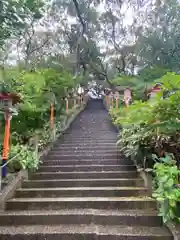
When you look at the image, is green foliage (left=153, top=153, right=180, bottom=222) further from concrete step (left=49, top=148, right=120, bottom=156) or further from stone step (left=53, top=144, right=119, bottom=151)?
stone step (left=53, top=144, right=119, bottom=151)

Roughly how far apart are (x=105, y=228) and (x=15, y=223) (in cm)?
113

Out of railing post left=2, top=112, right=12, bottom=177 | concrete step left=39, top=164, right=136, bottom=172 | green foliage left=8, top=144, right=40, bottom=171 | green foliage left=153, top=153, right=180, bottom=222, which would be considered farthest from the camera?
concrete step left=39, top=164, right=136, bottom=172

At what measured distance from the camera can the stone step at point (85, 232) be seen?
2.62 metres

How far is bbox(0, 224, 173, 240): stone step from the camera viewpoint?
8.61ft

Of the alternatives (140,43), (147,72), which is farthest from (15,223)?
(140,43)

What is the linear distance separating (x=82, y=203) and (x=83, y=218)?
0.31m

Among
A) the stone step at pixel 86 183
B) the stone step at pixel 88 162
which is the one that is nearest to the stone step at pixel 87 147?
the stone step at pixel 88 162

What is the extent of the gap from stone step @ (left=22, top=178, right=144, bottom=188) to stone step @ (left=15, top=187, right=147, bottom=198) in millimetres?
217

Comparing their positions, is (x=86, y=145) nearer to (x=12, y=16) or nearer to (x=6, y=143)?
(x=6, y=143)

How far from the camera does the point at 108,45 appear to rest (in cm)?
1892

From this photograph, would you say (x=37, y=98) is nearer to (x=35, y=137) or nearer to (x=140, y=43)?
(x=35, y=137)

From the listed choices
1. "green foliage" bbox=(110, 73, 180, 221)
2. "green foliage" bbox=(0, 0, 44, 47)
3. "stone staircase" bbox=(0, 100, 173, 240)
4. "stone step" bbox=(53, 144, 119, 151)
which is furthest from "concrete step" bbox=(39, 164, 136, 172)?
"green foliage" bbox=(0, 0, 44, 47)

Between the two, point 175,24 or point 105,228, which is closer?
point 105,228

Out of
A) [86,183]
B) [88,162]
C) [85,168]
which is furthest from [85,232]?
[88,162]
